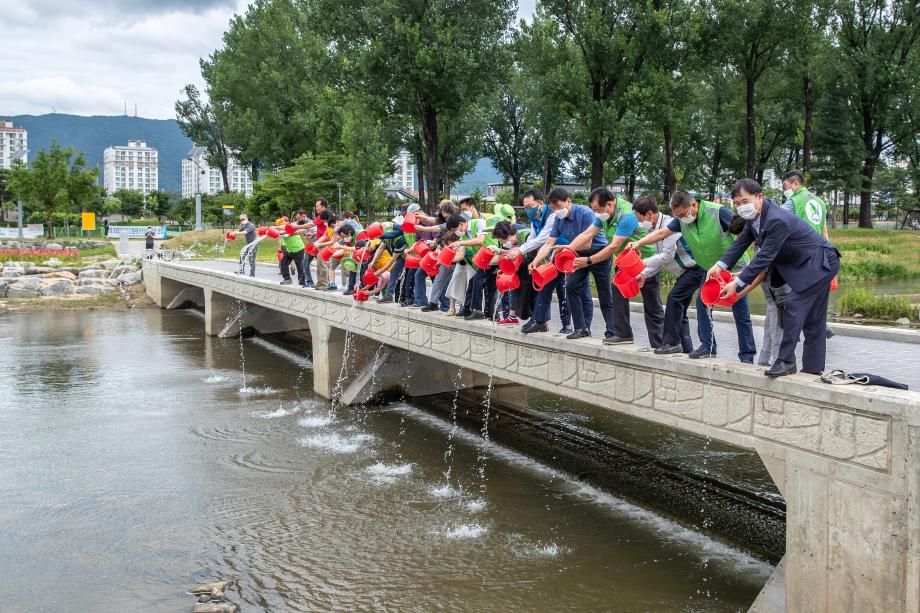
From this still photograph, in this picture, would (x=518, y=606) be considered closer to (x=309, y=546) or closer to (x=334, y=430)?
(x=309, y=546)

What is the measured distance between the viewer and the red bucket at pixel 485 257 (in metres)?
9.88

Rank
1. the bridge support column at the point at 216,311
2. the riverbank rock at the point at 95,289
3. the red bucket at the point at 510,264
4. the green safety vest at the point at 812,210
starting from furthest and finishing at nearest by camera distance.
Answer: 1. the riverbank rock at the point at 95,289
2. the bridge support column at the point at 216,311
3. the red bucket at the point at 510,264
4. the green safety vest at the point at 812,210

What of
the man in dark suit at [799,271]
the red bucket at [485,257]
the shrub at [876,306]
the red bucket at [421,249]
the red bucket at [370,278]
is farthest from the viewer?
the shrub at [876,306]

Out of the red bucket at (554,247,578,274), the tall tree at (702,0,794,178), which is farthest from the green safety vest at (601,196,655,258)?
the tall tree at (702,0,794,178)

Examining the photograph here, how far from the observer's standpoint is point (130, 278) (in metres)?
34.7

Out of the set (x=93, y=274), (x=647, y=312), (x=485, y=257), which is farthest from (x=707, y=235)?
(x=93, y=274)

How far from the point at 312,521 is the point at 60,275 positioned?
30.7 m

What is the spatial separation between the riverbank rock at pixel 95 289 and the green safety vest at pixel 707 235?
3011 centimetres

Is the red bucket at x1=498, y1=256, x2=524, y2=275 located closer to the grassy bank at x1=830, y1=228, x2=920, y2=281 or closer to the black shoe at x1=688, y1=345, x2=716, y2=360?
the black shoe at x1=688, y1=345, x2=716, y2=360

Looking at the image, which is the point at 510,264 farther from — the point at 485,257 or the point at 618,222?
the point at 618,222

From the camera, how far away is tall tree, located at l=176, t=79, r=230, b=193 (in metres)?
60.2

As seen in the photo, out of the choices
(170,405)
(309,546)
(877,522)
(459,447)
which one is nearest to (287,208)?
(170,405)

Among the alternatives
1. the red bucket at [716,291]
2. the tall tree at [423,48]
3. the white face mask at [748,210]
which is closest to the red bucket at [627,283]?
the red bucket at [716,291]

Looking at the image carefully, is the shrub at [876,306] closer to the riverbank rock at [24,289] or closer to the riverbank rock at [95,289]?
the riverbank rock at [95,289]
